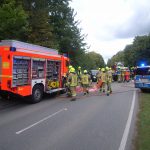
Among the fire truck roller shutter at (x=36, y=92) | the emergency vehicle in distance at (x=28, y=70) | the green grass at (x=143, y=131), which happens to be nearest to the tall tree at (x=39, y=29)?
the emergency vehicle in distance at (x=28, y=70)

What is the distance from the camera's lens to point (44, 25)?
30219 mm

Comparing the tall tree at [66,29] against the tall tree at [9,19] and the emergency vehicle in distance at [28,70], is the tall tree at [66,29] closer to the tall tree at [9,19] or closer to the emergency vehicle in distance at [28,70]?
the tall tree at [9,19]

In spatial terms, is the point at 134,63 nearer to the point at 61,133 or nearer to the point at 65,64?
the point at 65,64

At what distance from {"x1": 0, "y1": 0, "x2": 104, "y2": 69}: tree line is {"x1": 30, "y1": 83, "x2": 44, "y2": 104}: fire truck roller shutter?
426 cm

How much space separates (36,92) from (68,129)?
7.44 metres

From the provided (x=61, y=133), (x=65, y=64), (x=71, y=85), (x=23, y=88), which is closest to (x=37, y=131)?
(x=61, y=133)

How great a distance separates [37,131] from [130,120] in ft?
11.5

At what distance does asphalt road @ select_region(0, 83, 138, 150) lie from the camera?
7910 millimetres

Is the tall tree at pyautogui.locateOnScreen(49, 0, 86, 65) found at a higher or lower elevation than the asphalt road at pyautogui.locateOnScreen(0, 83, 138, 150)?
higher

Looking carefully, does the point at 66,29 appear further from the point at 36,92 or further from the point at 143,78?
the point at 36,92

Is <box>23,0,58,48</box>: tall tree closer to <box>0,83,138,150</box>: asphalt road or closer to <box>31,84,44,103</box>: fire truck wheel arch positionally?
<box>31,84,44,103</box>: fire truck wheel arch

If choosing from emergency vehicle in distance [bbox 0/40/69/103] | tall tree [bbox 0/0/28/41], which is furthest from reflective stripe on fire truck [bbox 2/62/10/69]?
tall tree [bbox 0/0/28/41]

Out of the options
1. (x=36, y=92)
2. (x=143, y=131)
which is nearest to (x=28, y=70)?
(x=36, y=92)

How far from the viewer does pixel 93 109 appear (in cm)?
1417
